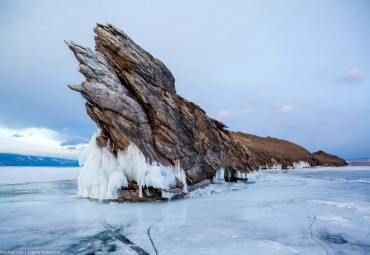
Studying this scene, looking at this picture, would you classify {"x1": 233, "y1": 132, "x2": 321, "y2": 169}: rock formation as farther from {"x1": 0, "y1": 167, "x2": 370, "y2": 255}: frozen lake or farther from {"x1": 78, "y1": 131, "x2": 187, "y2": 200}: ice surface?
{"x1": 0, "y1": 167, "x2": 370, "y2": 255}: frozen lake

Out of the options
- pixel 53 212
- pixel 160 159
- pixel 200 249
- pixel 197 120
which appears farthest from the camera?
pixel 197 120

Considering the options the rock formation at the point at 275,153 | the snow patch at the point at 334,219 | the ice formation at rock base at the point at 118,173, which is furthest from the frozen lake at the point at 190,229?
the rock formation at the point at 275,153

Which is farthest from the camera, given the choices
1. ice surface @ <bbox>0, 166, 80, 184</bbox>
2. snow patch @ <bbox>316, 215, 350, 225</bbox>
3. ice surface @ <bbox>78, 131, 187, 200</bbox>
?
ice surface @ <bbox>0, 166, 80, 184</bbox>

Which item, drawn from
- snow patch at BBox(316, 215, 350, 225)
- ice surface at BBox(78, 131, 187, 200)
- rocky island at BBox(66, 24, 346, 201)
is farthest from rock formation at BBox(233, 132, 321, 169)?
snow patch at BBox(316, 215, 350, 225)

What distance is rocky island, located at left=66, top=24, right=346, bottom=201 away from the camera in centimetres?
1112

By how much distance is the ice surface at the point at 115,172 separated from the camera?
11.1 metres

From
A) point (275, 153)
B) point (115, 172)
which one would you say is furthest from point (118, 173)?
point (275, 153)

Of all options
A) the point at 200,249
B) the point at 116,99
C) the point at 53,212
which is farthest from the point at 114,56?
the point at 200,249

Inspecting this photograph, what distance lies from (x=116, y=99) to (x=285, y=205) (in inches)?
375

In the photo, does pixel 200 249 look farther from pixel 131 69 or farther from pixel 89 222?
pixel 131 69

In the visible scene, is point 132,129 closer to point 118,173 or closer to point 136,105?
point 136,105

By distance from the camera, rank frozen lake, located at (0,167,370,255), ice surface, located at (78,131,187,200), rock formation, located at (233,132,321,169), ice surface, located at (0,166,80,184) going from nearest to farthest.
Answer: frozen lake, located at (0,167,370,255), ice surface, located at (78,131,187,200), ice surface, located at (0,166,80,184), rock formation, located at (233,132,321,169)

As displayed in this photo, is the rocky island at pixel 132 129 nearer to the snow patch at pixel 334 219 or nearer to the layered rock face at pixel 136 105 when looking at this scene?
the layered rock face at pixel 136 105

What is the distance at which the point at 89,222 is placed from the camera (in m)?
7.13
